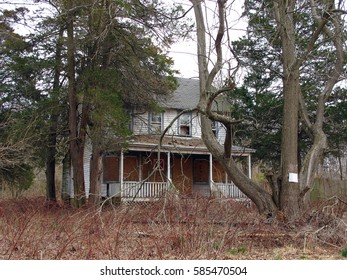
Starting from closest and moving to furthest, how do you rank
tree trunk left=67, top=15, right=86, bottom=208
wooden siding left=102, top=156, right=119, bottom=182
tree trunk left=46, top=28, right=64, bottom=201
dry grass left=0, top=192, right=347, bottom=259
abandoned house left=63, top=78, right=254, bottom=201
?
1. dry grass left=0, top=192, right=347, bottom=259
2. tree trunk left=67, top=15, right=86, bottom=208
3. tree trunk left=46, top=28, right=64, bottom=201
4. abandoned house left=63, top=78, right=254, bottom=201
5. wooden siding left=102, top=156, right=119, bottom=182

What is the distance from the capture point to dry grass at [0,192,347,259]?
755cm

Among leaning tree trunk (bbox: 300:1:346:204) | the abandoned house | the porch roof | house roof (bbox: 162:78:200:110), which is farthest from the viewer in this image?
house roof (bbox: 162:78:200:110)

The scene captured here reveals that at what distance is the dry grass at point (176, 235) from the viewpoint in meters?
7.55

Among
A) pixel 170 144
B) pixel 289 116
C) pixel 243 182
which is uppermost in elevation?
pixel 289 116

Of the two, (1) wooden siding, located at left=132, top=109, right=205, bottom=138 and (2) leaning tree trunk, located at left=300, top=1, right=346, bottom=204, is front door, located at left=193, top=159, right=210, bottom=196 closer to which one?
(1) wooden siding, located at left=132, top=109, right=205, bottom=138

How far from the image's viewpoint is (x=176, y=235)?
25.8 ft

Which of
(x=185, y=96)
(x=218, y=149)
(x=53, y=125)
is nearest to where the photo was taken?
(x=218, y=149)

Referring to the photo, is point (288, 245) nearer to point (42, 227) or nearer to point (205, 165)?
point (42, 227)

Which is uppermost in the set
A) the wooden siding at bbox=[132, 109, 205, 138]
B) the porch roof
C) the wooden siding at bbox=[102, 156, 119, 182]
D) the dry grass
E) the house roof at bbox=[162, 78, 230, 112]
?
the house roof at bbox=[162, 78, 230, 112]

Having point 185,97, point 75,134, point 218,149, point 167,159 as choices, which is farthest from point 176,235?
point 185,97

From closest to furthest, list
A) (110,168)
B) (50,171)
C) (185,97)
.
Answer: (50,171) → (110,168) → (185,97)

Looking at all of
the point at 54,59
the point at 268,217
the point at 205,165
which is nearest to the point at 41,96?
the point at 54,59

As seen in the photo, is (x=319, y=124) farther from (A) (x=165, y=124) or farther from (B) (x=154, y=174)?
(A) (x=165, y=124)

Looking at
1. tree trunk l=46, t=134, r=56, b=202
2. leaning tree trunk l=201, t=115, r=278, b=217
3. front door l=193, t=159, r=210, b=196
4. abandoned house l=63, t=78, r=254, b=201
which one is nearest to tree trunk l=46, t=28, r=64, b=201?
tree trunk l=46, t=134, r=56, b=202
